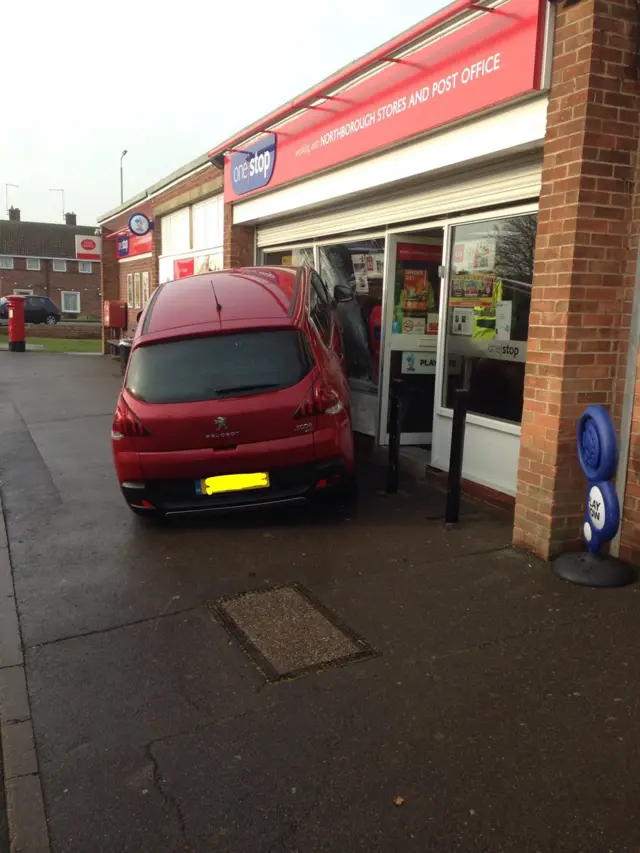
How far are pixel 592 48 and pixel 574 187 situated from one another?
2.59ft

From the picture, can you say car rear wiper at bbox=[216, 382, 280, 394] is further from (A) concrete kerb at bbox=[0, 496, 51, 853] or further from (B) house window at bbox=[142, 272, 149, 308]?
(B) house window at bbox=[142, 272, 149, 308]

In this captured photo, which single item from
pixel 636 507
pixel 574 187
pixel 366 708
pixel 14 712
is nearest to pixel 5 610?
pixel 14 712

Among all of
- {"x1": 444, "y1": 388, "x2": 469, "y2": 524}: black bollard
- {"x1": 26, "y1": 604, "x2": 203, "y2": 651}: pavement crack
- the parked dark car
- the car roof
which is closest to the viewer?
{"x1": 26, "y1": 604, "x2": 203, "y2": 651}: pavement crack

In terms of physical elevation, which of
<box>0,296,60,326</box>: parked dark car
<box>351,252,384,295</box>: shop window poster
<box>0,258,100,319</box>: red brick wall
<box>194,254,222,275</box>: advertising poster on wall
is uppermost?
<box>0,258,100,319</box>: red brick wall

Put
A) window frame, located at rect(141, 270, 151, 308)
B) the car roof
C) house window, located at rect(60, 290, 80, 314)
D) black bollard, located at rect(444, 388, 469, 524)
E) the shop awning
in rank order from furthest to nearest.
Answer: house window, located at rect(60, 290, 80, 314) < window frame, located at rect(141, 270, 151, 308) < the car roof < the shop awning < black bollard, located at rect(444, 388, 469, 524)

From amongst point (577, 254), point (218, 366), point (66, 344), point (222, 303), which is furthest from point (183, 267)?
point (66, 344)

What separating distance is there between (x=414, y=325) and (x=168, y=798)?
19.5ft

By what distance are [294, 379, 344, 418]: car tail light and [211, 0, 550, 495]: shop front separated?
1536 millimetres

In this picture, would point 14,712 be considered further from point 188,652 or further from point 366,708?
point 366,708

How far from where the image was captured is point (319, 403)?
214 inches

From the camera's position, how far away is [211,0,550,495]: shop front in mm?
5531

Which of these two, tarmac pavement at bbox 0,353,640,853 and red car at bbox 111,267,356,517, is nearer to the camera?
tarmac pavement at bbox 0,353,640,853

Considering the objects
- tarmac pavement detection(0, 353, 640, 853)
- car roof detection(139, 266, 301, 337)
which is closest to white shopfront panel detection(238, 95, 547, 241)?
car roof detection(139, 266, 301, 337)

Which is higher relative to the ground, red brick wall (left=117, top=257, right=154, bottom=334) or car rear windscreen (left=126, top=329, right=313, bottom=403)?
red brick wall (left=117, top=257, right=154, bottom=334)
